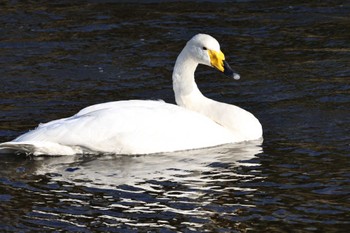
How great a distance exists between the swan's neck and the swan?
0.12 meters

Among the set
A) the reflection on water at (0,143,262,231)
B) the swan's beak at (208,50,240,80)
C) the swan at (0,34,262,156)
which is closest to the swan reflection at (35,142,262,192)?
the reflection on water at (0,143,262,231)

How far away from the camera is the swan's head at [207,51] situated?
40.5 ft

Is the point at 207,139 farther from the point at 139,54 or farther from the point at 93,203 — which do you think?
the point at 139,54

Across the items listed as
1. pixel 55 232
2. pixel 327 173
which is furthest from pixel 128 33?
pixel 55 232

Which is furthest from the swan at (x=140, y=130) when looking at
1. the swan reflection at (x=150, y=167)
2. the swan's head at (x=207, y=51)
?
the swan reflection at (x=150, y=167)

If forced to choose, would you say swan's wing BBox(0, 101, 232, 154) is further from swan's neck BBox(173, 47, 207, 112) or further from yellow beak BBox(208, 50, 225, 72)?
yellow beak BBox(208, 50, 225, 72)

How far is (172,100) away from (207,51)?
→ 1.82m

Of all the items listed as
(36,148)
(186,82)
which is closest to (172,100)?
(186,82)

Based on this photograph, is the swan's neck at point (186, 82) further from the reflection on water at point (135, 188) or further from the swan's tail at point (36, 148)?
the swan's tail at point (36, 148)

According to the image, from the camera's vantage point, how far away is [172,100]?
14070mm

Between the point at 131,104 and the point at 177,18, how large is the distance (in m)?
6.10

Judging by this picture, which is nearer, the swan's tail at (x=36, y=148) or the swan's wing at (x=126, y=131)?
the swan's tail at (x=36, y=148)

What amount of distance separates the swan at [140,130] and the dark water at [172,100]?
0.45 ft

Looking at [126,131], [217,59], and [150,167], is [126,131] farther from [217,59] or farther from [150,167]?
[217,59]
